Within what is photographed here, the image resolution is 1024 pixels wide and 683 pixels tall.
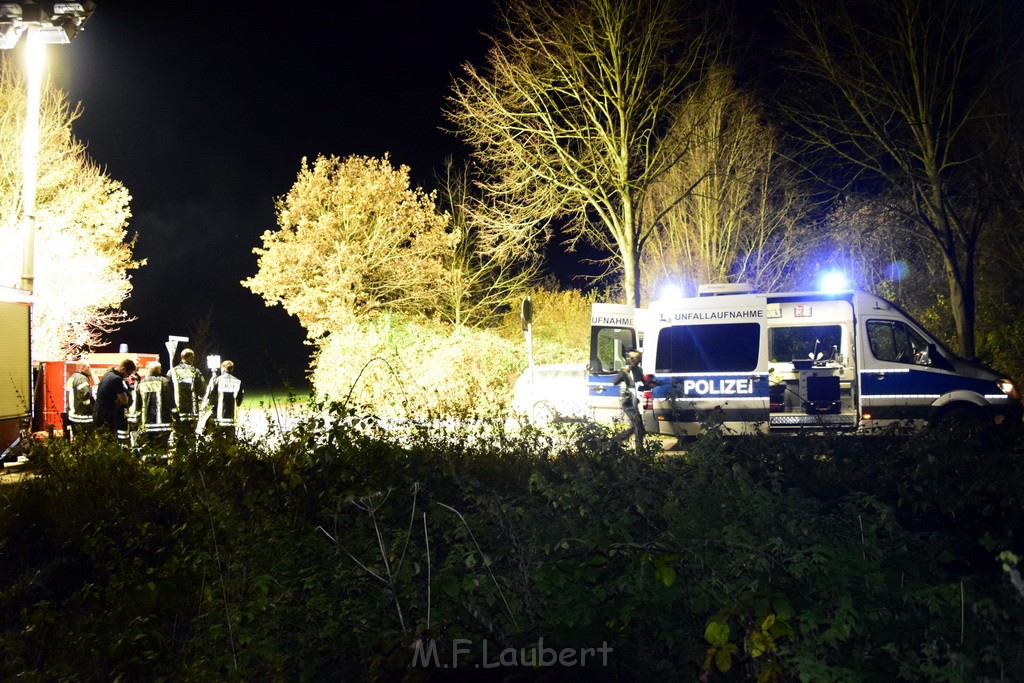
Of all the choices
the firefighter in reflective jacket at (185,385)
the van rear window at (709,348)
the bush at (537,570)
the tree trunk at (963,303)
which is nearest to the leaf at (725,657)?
the bush at (537,570)

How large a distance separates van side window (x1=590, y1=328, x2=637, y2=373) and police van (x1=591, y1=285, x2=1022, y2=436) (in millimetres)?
2968

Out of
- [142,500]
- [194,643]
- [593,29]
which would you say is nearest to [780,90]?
[593,29]

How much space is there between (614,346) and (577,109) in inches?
221

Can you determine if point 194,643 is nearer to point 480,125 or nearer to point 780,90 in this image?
point 480,125

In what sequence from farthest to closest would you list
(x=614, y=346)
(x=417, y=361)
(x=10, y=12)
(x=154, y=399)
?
1. (x=417, y=361)
2. (x=614, y=346)
3. (x=10, y=12)
4. (x=154, y=399)

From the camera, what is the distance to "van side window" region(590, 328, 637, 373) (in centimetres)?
1844

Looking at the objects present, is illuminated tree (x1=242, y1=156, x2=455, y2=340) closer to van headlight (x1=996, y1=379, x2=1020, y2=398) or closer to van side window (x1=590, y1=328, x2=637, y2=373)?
van side window (x1=590, y1=328, x2=637, y2=373)

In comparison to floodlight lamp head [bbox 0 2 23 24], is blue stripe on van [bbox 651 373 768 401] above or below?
below

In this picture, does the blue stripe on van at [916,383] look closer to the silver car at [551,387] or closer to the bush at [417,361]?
the silver car at [551,387]

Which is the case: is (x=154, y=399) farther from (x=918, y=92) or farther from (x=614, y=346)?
(x=918, y=92)

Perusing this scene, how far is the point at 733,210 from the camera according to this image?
28.8 meters

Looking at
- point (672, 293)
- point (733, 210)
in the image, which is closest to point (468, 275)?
point (733, 210)

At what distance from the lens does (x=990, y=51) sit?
17.4 meters

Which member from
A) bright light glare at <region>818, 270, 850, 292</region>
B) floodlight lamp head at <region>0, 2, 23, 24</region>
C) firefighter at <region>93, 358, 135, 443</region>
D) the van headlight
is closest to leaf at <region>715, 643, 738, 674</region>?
firefighter at <region>93, 358, 135, 443</region>
